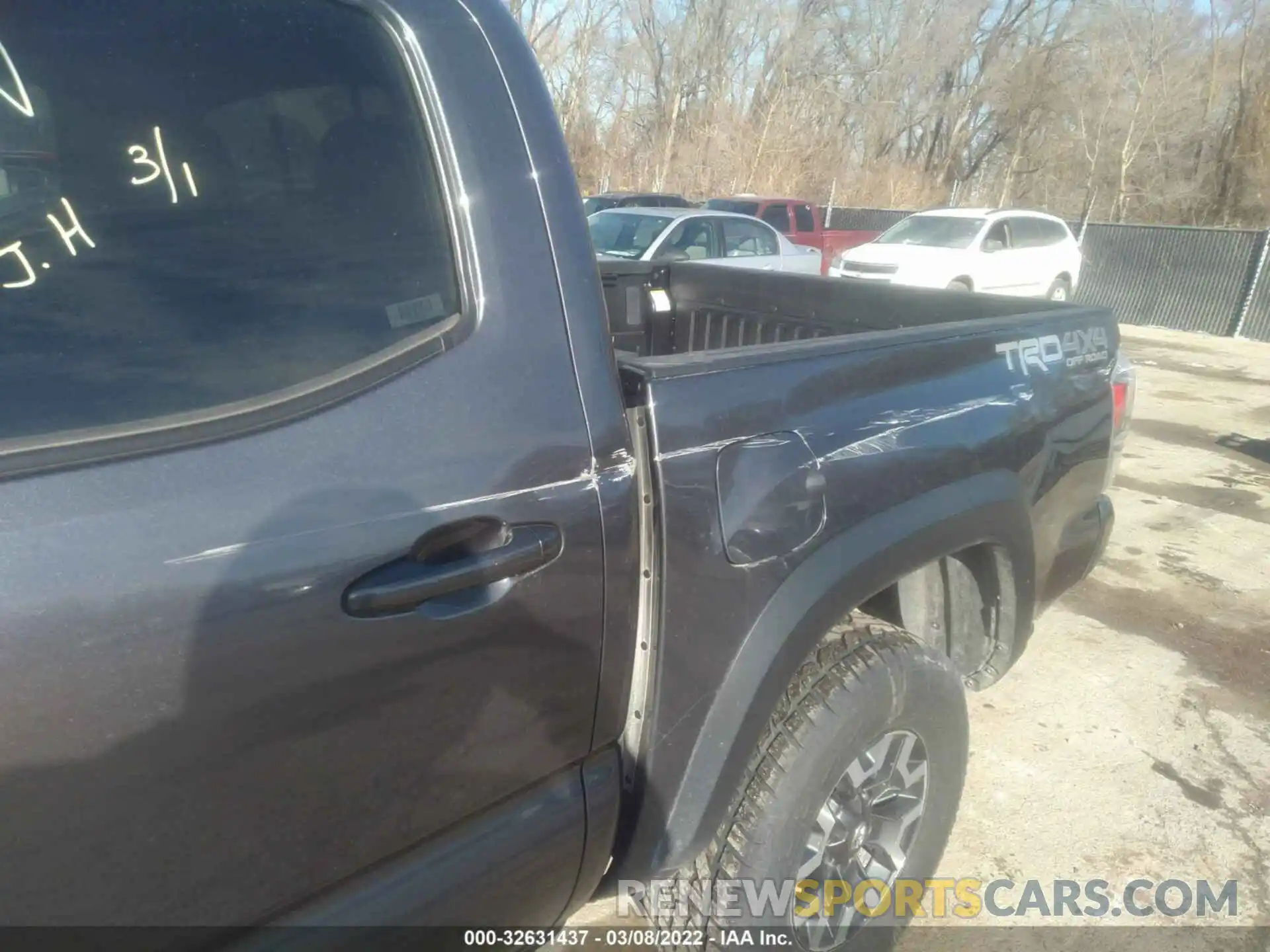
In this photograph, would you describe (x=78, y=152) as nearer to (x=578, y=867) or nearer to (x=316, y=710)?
(x=316, y=710)

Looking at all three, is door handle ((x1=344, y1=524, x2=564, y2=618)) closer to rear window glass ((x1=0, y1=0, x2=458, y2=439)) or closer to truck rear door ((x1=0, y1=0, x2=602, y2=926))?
truck rear door ((x1=0, y1=0, x2=602, y2=926))

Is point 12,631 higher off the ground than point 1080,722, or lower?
higher

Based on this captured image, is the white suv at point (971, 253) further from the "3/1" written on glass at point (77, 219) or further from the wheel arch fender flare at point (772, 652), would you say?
the "3/1" written on glass at point (77, 219)

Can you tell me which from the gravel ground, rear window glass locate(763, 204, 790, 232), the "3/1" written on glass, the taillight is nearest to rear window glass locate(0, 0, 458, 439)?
the "3/1" written on glass

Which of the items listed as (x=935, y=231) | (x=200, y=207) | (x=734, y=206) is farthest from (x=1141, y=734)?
(x=734, y=206)

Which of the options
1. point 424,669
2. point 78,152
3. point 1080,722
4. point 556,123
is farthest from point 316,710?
point 1080,722

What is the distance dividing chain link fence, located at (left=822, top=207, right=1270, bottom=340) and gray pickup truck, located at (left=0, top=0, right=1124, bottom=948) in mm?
14862

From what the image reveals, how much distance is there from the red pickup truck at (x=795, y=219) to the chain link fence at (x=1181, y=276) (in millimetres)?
4273

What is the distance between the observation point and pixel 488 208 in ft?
4.43

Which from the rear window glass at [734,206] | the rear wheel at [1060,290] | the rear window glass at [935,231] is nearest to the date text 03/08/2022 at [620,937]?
the rear window glass at [935,231]

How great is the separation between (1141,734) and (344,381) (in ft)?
10.6

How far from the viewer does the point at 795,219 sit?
15.5 m

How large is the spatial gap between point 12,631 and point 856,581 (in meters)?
1.40

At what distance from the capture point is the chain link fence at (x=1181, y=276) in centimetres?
1354
